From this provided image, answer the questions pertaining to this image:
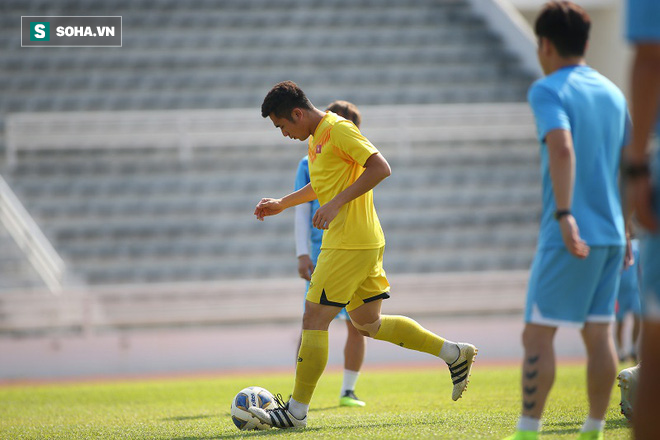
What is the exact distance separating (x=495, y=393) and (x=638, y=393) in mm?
4515

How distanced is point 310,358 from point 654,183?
2.47 meters

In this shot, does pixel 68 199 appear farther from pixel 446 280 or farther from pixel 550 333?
pixel 550 333

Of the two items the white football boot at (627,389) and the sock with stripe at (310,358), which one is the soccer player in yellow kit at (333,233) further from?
the white football boot at (627,389)

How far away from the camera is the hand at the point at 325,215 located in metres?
4.59

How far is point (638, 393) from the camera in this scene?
279 cm

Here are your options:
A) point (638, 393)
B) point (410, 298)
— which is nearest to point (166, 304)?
point (410, 298)

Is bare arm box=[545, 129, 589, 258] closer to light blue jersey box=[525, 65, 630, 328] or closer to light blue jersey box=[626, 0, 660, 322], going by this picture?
light blue jersey box=[525, 65, 630, 328]

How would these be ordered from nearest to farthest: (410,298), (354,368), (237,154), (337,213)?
(337,213) → (354,368) → (410,298) → (237,154)

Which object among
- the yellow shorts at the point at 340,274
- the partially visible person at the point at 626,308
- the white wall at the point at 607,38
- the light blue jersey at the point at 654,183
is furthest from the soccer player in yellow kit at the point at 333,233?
the white wall at the point at 607,38

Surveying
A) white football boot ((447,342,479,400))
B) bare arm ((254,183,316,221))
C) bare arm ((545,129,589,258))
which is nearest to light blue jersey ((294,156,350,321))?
bare arm ((254,183,316,221))

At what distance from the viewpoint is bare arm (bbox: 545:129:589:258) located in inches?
134

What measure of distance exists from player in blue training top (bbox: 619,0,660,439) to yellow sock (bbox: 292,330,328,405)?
88.2 inches

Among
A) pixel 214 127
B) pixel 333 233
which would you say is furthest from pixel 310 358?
pixel 214 127

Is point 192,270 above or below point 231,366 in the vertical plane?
above
